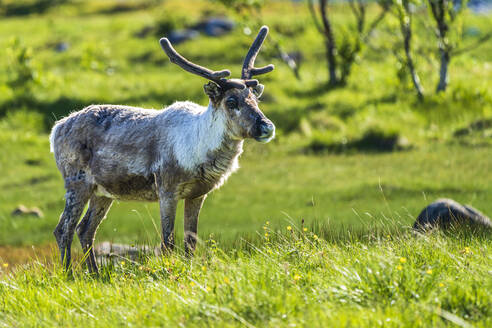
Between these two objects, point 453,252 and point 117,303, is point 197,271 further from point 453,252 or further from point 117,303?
point 453,252

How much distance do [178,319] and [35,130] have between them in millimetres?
19879

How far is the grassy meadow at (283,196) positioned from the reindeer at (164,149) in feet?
2.39

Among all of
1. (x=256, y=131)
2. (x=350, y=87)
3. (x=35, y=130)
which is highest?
(x=256, y=131)

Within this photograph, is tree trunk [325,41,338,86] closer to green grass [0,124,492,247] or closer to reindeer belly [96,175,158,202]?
green grass [0,124,492,247]

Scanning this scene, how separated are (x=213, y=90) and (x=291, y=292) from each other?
3.32m

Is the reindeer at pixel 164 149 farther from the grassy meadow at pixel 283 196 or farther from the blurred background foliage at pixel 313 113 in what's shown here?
the blurred background foliage at pixel 313 113

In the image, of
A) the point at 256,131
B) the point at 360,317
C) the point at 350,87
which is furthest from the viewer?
the point at 350,87

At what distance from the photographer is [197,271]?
23.3 ft

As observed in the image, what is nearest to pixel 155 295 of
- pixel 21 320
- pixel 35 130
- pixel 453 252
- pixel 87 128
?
pixel 21 320

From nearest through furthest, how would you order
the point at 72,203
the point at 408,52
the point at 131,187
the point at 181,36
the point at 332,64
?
the point at 131,187 < the point at 72,203 < the point at 408,52 < the point at 332,64 < the point at 181,36

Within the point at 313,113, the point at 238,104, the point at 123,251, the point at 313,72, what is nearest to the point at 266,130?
the point at 238,104

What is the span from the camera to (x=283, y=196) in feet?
54.6

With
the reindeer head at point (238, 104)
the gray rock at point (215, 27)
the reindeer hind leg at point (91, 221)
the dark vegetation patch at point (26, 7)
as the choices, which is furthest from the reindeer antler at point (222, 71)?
the dark vegetation patch at point (26, 7)

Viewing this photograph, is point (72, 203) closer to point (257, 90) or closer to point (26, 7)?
point (257, 90)
